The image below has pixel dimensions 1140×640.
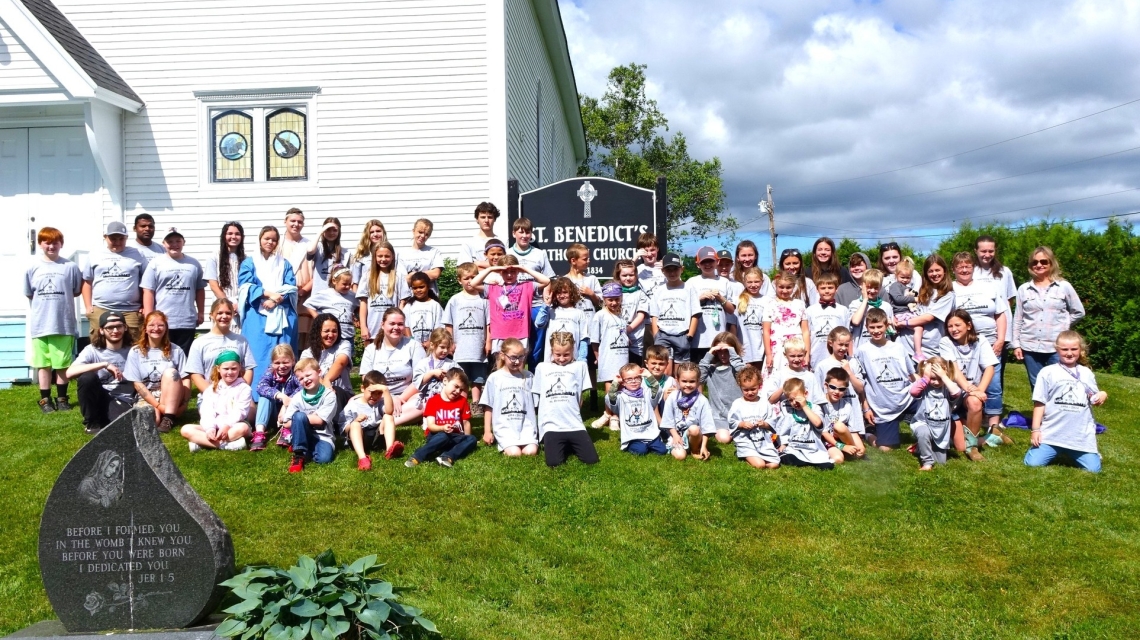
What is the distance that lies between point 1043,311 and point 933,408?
5.62 feet

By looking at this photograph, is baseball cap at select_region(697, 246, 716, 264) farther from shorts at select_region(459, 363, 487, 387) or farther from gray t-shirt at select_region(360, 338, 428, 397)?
gray t-shirt at select_region(360, 338, 428, 397)

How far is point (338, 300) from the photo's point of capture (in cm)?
821

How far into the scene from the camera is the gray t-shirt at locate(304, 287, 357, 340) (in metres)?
8.08

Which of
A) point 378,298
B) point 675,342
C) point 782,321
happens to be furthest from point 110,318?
point 782,321

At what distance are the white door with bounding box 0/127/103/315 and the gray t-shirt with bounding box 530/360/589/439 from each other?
27.5 feet

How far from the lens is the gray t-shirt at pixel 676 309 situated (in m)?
7.92

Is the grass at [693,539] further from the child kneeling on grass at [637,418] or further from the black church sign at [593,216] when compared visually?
the black church sign at [593,216]

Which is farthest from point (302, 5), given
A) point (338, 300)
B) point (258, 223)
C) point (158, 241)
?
point (338, 300)

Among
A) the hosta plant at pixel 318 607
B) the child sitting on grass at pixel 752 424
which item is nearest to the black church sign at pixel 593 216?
the child sitting on grass at pixel 752 424

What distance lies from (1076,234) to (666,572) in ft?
40.0

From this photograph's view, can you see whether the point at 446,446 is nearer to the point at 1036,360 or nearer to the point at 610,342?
the point at 610,342

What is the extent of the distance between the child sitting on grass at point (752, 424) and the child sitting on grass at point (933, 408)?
1166mm

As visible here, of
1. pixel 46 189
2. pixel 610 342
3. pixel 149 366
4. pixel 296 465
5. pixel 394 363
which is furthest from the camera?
pixel 46 189

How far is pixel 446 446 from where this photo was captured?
677cm
